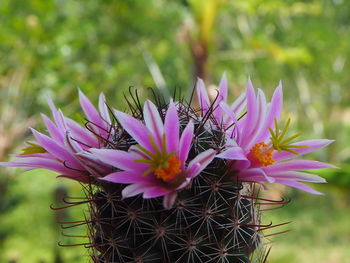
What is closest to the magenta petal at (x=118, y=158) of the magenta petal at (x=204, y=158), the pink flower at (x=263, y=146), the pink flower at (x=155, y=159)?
the pink flower at (x=155, y=159)

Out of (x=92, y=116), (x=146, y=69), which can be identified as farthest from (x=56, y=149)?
(x=146, y=69)

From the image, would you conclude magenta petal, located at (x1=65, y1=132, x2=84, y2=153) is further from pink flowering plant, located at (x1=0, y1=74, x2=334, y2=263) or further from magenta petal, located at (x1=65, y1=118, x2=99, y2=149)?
magenta petal, located at (x1=65, y1=118, x2=99, y2=149)

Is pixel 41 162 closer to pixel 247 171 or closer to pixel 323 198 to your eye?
pixel 247 171

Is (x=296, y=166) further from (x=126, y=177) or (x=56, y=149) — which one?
(x=56, y=149)

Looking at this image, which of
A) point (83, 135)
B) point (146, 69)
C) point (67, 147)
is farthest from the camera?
point (146, 69)

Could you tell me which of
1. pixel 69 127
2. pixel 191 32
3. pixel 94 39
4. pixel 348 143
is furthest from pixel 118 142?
pixel 348 143

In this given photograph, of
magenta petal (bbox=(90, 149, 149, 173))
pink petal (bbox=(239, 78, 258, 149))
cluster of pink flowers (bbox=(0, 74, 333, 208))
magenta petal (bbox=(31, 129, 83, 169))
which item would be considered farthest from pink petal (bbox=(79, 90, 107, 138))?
pink petal (bbox=(239, 78, 258, 149))
